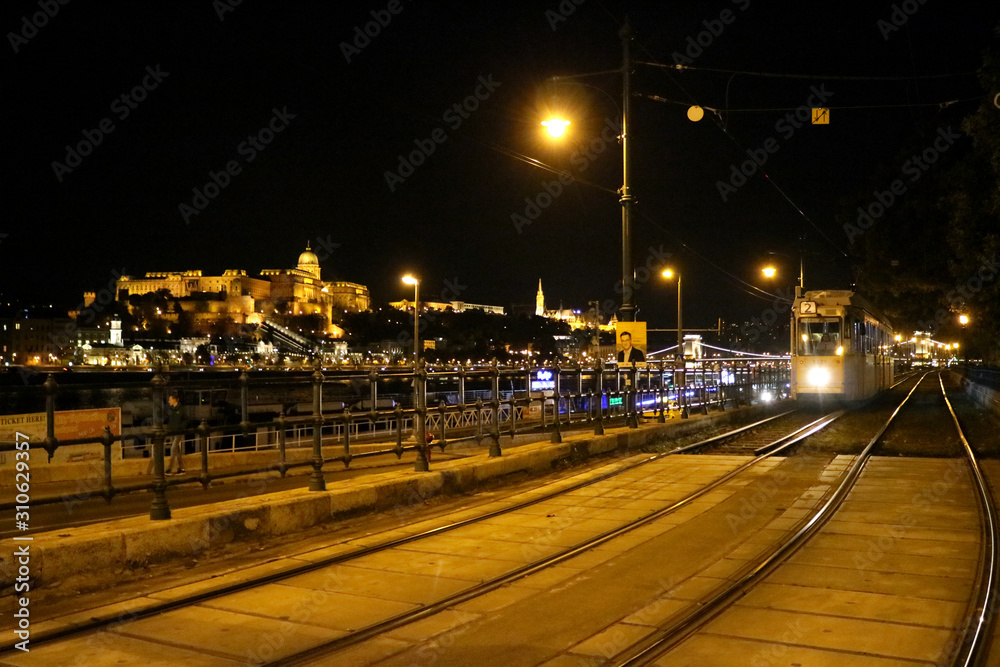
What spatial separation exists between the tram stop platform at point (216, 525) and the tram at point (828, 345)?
59.4 ft

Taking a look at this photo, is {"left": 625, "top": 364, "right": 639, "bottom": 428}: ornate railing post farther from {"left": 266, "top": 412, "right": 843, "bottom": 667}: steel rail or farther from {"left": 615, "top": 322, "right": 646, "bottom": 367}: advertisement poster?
{"left": 266, "top": 412, "right": 843, "bottom": 667}: steel rail

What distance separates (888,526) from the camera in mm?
8414

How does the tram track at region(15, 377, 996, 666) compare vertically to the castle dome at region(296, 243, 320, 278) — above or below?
below

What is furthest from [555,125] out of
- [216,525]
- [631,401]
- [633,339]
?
[216,525]

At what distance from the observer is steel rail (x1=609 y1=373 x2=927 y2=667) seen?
4.86 m

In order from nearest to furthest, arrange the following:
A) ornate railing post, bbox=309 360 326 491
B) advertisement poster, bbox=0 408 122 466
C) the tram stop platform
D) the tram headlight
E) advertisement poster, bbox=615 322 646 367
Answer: the tram stop platform → ornate railing post, bbox=309 360 326 491 → advertisement poster, bbox=0 408 122 466 → advertisement poster, bbox=615 322 646 367 → the tram headlight

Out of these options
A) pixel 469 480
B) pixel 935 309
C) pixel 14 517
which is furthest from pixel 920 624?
pixel 935 309

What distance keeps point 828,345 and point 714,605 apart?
939 inches

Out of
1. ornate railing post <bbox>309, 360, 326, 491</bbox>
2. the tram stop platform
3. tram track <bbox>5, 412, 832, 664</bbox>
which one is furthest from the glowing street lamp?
ornate railing post <bbox>309, 360, 326, 491</bbox>

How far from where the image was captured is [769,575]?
6.61m

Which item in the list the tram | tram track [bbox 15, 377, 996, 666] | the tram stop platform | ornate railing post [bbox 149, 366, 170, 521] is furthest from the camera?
the tram

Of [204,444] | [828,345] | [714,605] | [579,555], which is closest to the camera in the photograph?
[714,605]

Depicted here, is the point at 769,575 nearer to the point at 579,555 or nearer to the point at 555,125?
the point at 579,555

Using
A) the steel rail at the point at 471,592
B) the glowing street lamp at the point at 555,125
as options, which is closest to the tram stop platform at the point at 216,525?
the steel rail at the point at 471,592
